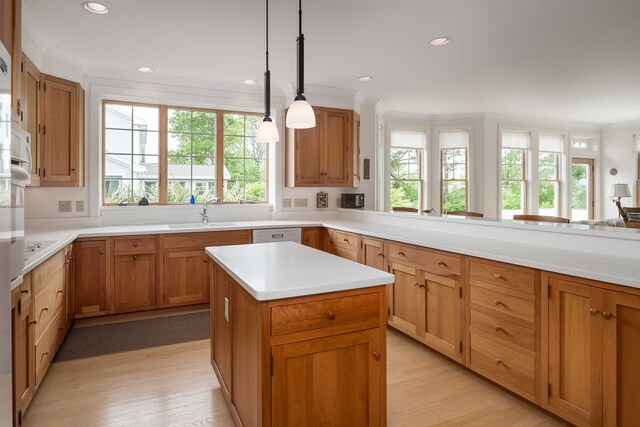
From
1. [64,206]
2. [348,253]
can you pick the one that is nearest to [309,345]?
[348,253]

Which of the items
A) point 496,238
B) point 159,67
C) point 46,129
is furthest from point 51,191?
point 496,238

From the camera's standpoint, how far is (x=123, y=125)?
4.33 meters

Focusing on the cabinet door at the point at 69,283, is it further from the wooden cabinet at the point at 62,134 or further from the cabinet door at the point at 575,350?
the cabinet door at the point at 575,350

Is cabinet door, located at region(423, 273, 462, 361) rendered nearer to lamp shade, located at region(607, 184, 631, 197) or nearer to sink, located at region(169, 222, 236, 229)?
sink, located at region(169, 222, 236, 229)

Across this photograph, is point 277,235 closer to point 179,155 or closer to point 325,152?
point 325,152

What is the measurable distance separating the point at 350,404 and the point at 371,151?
4.24 meters

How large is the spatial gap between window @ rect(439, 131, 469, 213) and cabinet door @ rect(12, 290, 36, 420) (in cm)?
616

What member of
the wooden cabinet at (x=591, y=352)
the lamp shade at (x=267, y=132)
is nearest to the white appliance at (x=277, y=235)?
the lamp shade at (x=267, y=132)

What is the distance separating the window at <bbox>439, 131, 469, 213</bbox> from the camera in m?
6.69

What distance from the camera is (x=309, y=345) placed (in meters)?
1.50

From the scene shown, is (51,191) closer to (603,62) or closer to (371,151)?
(371,151)

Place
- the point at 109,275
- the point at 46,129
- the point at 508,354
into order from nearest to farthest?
the point at 508,354 → the point at 46,129 → the point at 109,275

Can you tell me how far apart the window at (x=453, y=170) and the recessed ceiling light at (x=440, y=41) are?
138 inches

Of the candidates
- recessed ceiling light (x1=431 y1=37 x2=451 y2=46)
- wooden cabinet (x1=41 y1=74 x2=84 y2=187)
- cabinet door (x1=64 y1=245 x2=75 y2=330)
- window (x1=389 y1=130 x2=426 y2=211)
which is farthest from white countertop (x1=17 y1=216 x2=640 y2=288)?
window (x1=389 y1=130 x2=426 y2=211)
